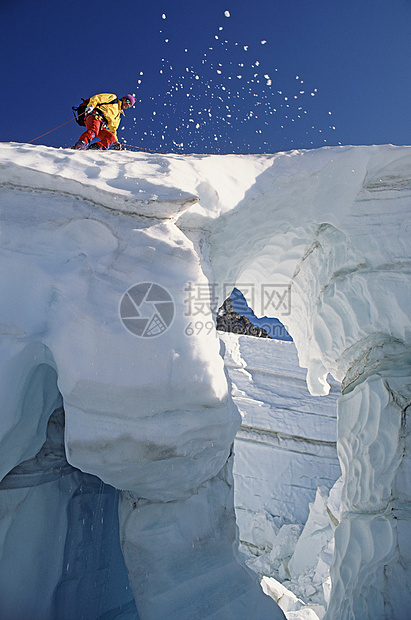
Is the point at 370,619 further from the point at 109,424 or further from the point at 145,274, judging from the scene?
the point at 145,274

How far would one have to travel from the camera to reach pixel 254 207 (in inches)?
93.5

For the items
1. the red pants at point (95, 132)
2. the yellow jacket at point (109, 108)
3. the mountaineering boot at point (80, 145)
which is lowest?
the mountaineering boot at point (80, 145)

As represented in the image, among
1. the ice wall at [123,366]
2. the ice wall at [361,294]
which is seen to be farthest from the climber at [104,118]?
the ice wall at [123,366]

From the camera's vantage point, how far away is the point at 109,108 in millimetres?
4957

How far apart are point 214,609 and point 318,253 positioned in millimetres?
2309

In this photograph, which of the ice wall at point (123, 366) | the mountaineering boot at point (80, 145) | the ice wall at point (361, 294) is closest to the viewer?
the ice wall at point (123, 366)

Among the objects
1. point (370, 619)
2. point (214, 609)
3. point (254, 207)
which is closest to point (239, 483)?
point (370, 619)

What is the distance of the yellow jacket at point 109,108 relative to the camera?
490 centimetres

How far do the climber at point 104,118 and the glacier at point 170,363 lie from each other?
298cm

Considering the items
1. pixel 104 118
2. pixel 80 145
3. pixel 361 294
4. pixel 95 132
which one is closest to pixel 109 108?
pixel 104 118

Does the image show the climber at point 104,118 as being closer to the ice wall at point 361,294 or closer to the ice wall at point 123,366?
the ice wall at point 361,294

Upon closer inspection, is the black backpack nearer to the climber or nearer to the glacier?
the climber

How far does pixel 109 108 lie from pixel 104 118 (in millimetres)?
134

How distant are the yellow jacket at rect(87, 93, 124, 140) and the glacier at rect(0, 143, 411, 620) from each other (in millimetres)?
3103
